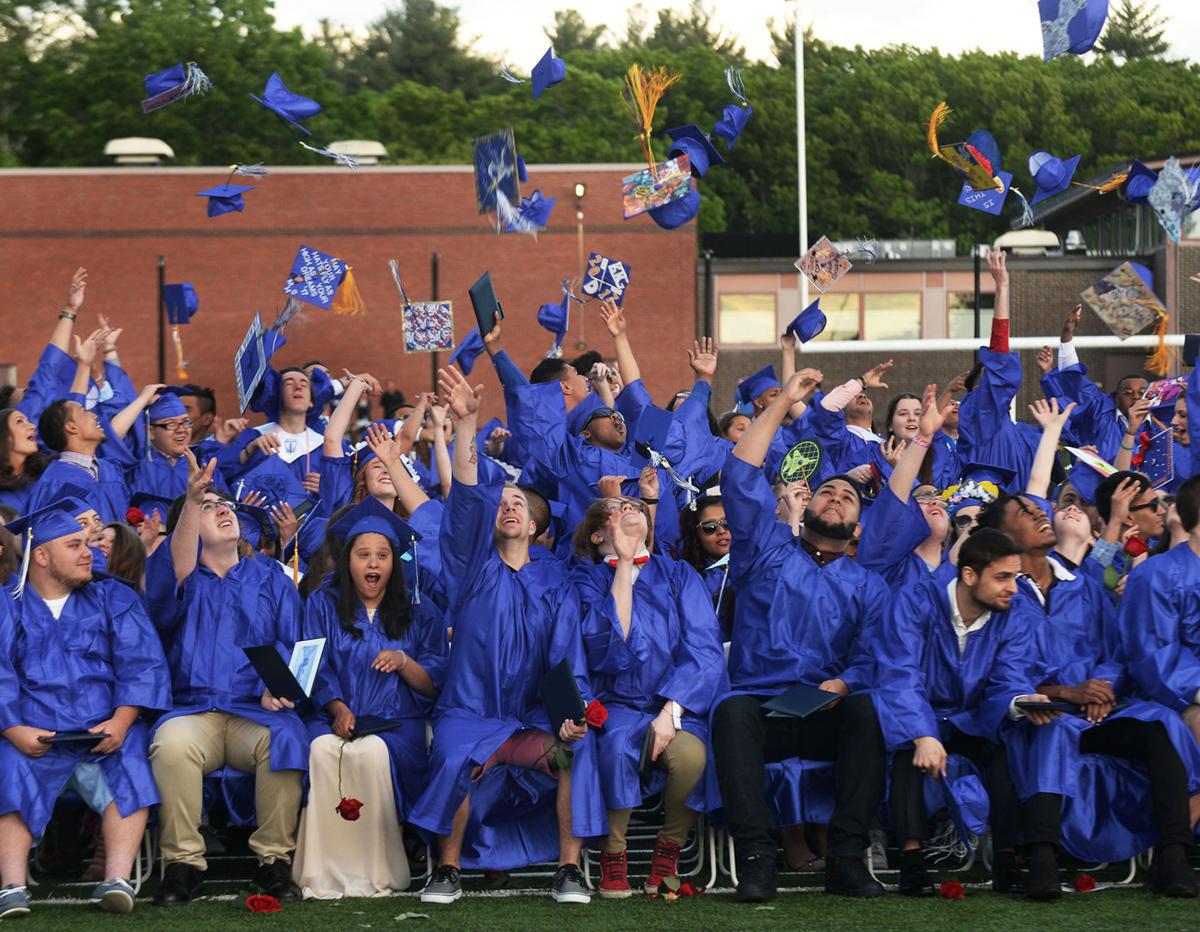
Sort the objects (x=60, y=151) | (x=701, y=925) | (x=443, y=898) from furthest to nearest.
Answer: (x=60, y=151)
(x=443, y=898)
(x=701, y=925)

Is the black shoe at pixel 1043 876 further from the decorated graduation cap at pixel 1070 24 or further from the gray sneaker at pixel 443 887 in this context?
the decorated graduation cap at pixel 1070 24

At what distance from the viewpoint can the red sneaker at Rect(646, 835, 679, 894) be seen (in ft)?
22.6

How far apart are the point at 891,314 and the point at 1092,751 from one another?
24.8m

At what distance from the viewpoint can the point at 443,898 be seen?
267 inches

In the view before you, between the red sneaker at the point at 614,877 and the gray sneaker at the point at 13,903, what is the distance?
221 centimetres

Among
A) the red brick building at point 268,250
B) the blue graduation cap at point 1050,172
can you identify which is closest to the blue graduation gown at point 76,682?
the blue graduation cap at point 1050,172

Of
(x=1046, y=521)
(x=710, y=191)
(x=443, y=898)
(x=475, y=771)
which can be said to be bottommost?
(x=443, y=898)

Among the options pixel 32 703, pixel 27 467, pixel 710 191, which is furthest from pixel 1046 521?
pixel 710 191

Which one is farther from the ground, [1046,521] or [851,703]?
[1046,521]

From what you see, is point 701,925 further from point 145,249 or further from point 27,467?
point 145,249

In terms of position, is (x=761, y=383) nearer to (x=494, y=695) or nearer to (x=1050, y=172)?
(x=1050, y=172)

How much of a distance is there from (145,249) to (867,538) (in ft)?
74.8

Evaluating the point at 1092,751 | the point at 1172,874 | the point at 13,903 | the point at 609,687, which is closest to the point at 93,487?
the point at 13,903

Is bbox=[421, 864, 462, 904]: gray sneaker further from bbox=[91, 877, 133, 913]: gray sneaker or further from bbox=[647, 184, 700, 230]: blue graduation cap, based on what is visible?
bbox=[647, 184, 700, 230]: blue graduation cap
